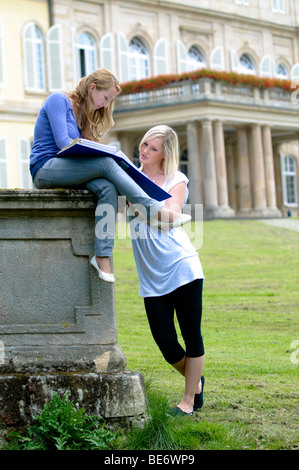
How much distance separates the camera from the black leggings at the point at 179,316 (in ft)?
14.8

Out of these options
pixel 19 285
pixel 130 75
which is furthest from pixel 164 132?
pixel 130 75

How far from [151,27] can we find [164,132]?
27408 mm

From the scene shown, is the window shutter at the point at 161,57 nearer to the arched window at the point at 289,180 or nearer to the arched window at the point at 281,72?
the arched window at the point at 281,72

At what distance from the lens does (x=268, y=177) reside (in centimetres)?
2867

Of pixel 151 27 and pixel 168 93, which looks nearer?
pixel 168 93

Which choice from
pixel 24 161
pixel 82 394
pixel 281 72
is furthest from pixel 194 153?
pixel 82 394

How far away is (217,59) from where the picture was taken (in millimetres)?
32281

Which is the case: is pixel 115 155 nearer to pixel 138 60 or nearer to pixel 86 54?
pixel 86 54

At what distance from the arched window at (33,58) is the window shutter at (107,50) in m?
2.48

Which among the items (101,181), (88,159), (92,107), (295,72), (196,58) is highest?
(196,58)

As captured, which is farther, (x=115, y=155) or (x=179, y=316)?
(x=179, y=316)

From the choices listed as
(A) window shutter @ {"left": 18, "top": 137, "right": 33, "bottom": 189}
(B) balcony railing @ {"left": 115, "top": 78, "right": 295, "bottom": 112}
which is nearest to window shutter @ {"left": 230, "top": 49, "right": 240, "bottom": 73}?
(B) balcony railing @ {"left": 115, "top": 78, "right": 295, "bottom": 112}

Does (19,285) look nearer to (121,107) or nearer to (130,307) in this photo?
(130,307)

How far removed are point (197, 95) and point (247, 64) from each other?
969cm
